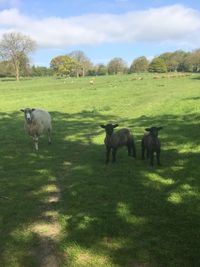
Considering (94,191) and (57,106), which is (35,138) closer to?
(94,191)

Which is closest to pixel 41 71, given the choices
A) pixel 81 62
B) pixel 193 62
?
pixel 81 62

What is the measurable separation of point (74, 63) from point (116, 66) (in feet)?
122

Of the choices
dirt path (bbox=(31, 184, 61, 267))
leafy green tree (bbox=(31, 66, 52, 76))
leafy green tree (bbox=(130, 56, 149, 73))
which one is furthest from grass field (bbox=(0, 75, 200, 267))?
leafy green tree (bbox=(130, 56, 149, 73))

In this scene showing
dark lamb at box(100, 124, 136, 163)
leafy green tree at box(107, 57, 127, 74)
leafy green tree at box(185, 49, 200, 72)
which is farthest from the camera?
leafy green tree at box(107, 57, 127, 74)

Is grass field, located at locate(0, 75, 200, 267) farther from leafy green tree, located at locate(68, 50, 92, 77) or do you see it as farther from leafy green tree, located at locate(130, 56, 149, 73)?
leafy green tree, located at locate(130, 56, 149, 73)

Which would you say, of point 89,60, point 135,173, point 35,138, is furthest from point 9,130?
point 89,60

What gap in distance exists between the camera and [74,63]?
150 meters

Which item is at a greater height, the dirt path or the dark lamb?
the dark lamb

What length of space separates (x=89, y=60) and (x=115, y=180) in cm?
16105

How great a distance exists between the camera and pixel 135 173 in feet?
41.6

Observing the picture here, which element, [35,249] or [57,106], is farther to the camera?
[57,106]

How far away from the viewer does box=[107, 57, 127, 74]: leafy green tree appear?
182 metres

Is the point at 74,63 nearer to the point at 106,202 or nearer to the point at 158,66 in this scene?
the point at 158,66

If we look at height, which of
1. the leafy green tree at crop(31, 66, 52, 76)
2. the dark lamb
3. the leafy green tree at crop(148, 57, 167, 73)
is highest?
the dark lamb
